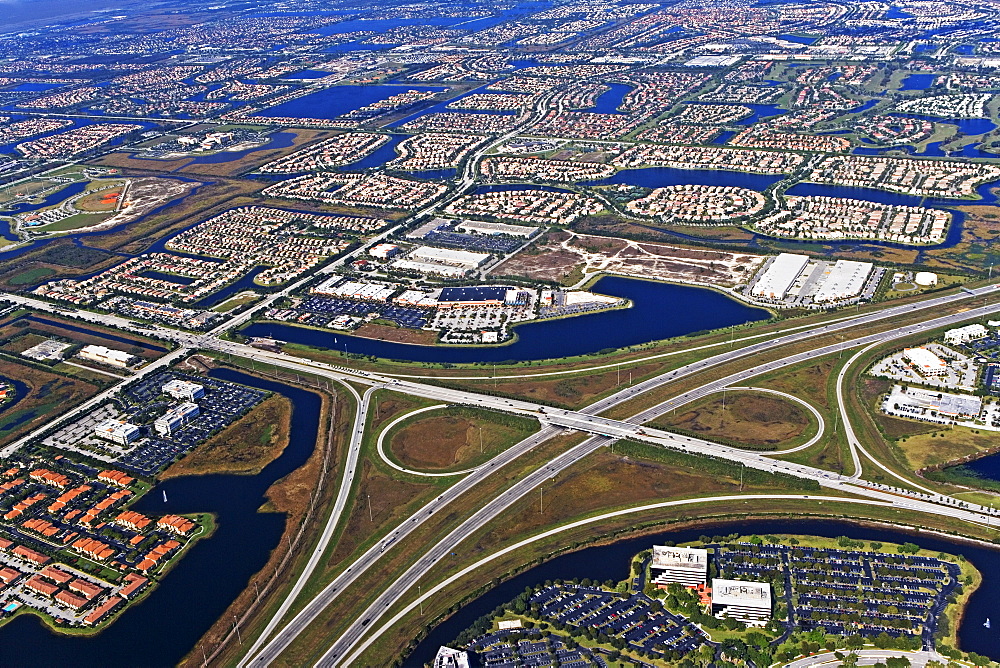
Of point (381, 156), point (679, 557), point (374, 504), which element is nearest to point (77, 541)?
point (374, 504)

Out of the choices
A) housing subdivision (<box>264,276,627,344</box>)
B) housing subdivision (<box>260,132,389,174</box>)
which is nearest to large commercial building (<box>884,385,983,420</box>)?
Result: housing subdivision (<box>264,276,627,344</box>)

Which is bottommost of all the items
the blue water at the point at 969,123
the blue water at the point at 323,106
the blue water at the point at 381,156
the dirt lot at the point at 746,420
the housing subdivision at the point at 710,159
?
the dirt lot at the point at 746,420

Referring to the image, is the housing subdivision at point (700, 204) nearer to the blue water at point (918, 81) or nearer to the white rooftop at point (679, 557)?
the white rooftop at point (679, 557)

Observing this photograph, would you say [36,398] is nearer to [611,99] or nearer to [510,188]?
[510,188]

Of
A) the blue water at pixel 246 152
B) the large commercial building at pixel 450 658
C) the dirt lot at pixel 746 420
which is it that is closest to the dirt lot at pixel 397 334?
the dirt lot at pixel 746 420

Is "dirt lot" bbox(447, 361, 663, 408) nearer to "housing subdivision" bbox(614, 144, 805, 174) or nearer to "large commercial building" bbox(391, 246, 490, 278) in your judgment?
"large commercial building" bbox(391, 246, 490, 278)

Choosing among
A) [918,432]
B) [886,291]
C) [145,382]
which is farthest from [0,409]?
[886,291]
